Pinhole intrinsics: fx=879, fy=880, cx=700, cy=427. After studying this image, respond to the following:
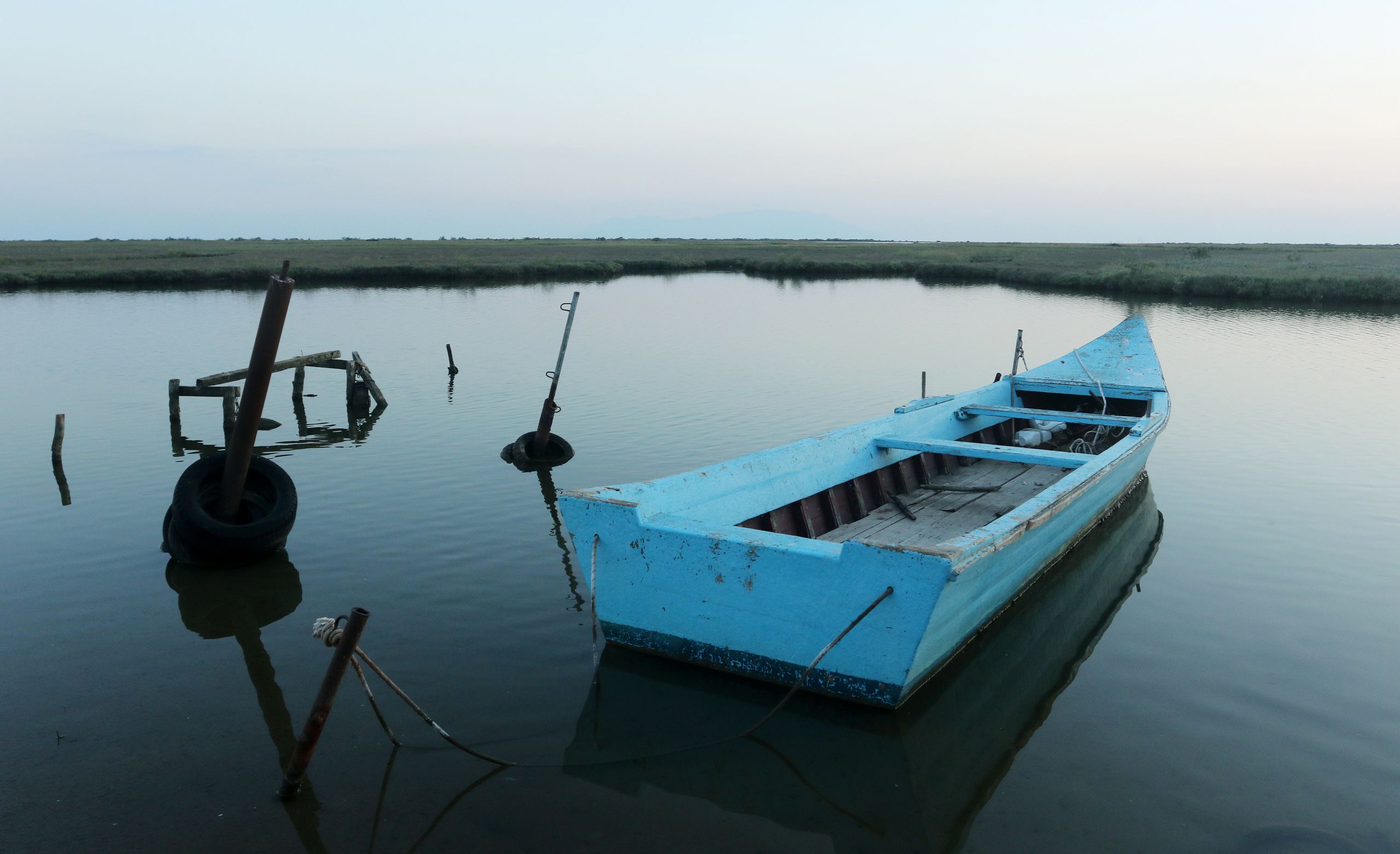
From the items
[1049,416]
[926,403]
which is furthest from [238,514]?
[1049,416]

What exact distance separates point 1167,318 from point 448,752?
99.5ft

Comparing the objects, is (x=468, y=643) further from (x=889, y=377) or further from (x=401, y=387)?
(x=889, y=377)

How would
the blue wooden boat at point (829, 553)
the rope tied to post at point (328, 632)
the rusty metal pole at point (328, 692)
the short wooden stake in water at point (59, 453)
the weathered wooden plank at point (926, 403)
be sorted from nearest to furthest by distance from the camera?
the rusty metal pole at point (328, 692) → the rope tied to post at point (328, 632) → the blue wooden boat at point (829, 553) → the weathered wooden plank at point (926, 403) → the short wooden stake in water at point (59, 453)

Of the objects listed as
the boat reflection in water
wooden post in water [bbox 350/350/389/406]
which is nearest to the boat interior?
the boat reflection in water

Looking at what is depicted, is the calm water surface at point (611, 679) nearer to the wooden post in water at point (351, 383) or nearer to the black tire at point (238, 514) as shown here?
the black tire at point (238, 514)

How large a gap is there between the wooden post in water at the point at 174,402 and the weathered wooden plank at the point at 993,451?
10.4 metres

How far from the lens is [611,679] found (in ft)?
19.0

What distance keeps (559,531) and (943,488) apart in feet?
12.9

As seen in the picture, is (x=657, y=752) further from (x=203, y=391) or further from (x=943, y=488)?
(x=203, y=391)

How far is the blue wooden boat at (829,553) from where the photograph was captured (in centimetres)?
490

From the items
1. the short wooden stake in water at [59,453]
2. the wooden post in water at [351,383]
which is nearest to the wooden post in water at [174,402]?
the short wooden stake in water at [59,453]

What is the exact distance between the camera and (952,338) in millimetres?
24844

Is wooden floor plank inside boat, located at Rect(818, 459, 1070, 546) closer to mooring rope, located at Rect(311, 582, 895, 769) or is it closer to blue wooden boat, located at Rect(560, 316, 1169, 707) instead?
blue wooden boat, located at Rect(560, 316, 1169, 707)

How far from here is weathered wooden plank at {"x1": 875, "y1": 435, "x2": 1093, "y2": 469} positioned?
7.79 metres
